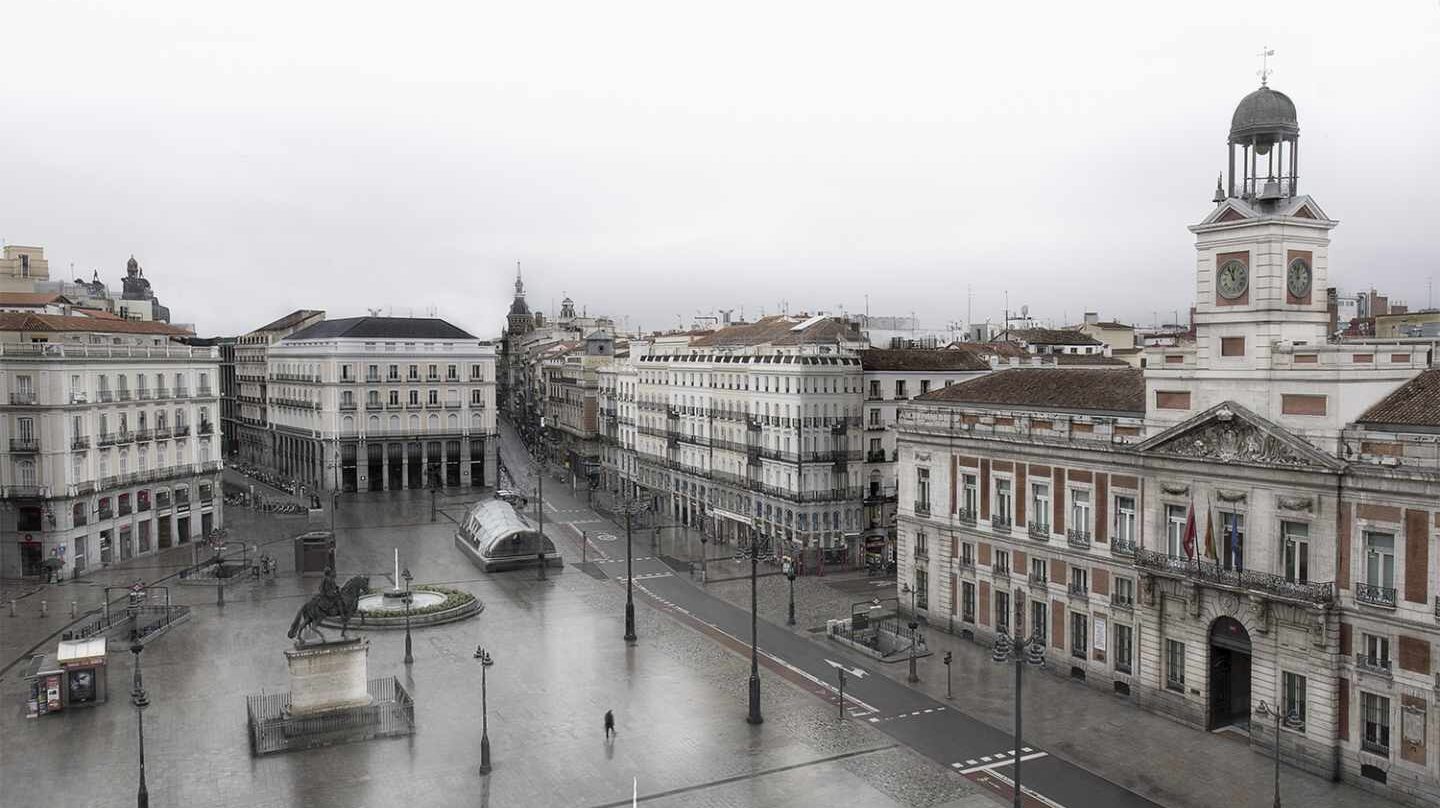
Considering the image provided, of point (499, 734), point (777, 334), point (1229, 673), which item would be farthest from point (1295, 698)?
point (777, 334)

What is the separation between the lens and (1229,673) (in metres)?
43.2

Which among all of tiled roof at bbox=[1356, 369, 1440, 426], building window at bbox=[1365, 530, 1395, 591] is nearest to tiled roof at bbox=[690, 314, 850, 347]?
tiled roof at bbox=[1356, 369, 1440, 426]

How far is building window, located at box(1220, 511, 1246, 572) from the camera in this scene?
40.6 meters

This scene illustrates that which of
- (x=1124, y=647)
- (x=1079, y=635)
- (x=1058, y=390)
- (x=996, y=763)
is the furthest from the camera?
(x=1058, y=390)

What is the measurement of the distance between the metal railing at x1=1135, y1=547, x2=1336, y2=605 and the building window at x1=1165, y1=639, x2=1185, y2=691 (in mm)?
2962

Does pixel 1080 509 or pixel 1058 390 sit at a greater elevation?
pixel 1058 390

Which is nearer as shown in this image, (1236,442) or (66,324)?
(1236,442)

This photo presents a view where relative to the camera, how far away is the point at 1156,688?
145 feet

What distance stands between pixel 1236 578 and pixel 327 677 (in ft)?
109

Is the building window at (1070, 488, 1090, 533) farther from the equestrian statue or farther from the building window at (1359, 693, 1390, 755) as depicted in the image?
the equestrian statue

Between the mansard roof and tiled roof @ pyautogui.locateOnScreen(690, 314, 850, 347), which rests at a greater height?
tiled roof @ pyautogui.locateOnScreen(690, 314, 850, 347)

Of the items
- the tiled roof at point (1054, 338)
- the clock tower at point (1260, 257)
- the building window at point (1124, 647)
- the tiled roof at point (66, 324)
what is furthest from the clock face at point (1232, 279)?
the tiled roof at point (66, 324)

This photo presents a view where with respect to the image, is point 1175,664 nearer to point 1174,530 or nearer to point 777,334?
point 1174,530

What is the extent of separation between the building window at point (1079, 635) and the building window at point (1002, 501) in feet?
18.1
